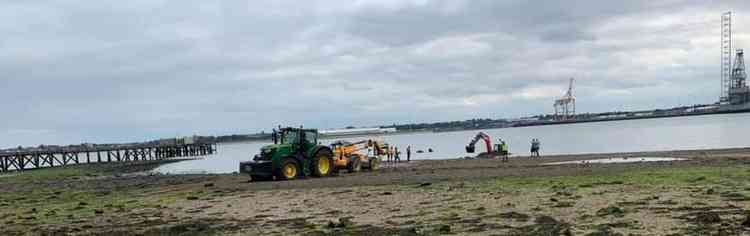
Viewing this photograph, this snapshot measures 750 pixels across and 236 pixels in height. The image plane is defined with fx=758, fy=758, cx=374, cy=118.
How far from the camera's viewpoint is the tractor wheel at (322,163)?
98.9ft

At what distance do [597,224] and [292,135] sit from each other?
19.3 m

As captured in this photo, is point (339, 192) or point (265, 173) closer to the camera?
point (339, 192)

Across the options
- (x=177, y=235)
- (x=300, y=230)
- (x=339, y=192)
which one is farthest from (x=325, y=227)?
(x=339, y=192)

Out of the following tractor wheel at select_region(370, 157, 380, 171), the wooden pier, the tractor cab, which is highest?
the tractor cab

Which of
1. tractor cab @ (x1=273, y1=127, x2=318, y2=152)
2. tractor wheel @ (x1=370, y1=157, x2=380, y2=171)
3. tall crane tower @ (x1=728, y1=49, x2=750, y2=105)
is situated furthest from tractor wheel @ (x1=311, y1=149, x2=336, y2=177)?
tall crane tower @ (x1=728, y1=49, x2=750, y2=105)

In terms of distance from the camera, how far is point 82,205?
21.2 meters

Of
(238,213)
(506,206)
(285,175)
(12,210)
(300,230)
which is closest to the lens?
(300,230)

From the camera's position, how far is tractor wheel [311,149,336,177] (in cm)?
3014

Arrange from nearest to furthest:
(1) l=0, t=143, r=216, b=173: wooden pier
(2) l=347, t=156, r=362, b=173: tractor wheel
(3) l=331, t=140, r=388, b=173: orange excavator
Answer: (3) l=331, t=140, r=388, b=173: orange excavator → (2) l=347, t=156, r=362, b=173: tractor wheel → (1) l=0, t=143, r=216, b=173: wooden pier

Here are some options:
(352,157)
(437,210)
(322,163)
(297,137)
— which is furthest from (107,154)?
(437,210)

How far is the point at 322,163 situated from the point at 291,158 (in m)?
1.56

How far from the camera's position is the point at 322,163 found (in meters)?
30.5

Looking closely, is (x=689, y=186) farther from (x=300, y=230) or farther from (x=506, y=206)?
(x=300, y=230)

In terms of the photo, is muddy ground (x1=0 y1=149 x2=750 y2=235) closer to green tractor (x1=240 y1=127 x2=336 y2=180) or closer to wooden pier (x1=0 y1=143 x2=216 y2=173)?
green tractor (x1=240 y1=127 x2=336 y2=180)
